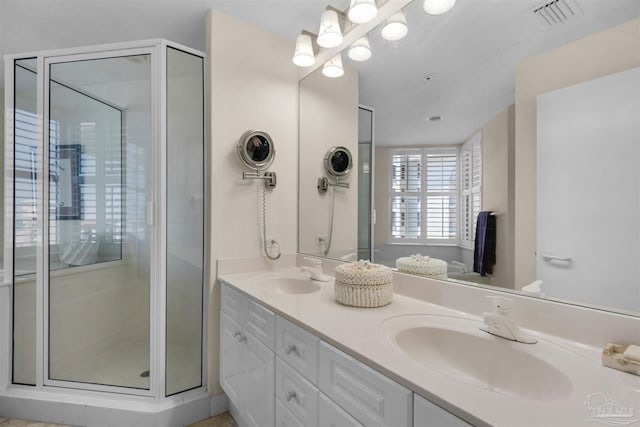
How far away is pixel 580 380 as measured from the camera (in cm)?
67

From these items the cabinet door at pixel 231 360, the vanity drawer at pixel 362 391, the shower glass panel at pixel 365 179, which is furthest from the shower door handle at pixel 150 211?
the vanity drawer at pixel 362 391

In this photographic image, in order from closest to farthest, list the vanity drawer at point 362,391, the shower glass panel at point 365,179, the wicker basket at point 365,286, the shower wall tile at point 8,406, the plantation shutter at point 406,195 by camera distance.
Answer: the vanity drawer at point 362,391 → the wicker basket at point 365,286 → the plantation shutter at point 406,195 → the shower glass panel at point 365,179 → the shower wall tile at point 8,406

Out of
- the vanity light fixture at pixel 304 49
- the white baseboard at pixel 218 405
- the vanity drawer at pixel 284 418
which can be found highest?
the vanity light fixture at pixel 304 49

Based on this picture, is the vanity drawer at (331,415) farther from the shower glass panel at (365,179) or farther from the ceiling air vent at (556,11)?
the ceiling air vent at (556,11)

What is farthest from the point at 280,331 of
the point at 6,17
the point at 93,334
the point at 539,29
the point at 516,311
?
the point at 6,17

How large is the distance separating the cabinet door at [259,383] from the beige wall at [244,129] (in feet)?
1.54

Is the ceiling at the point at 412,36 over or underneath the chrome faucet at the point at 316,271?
over

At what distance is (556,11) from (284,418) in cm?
168

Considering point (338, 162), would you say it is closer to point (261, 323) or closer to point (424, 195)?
point (424, 195)

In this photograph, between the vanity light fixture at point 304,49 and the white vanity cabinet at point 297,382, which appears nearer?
the white vanity cabinet at point 297,382

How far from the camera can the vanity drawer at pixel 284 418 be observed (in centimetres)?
105

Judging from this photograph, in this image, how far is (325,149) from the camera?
1.92 metres

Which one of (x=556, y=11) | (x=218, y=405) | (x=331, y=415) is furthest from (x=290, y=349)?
(x=556, y=11)

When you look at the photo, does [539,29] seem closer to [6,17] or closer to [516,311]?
[516,311]
